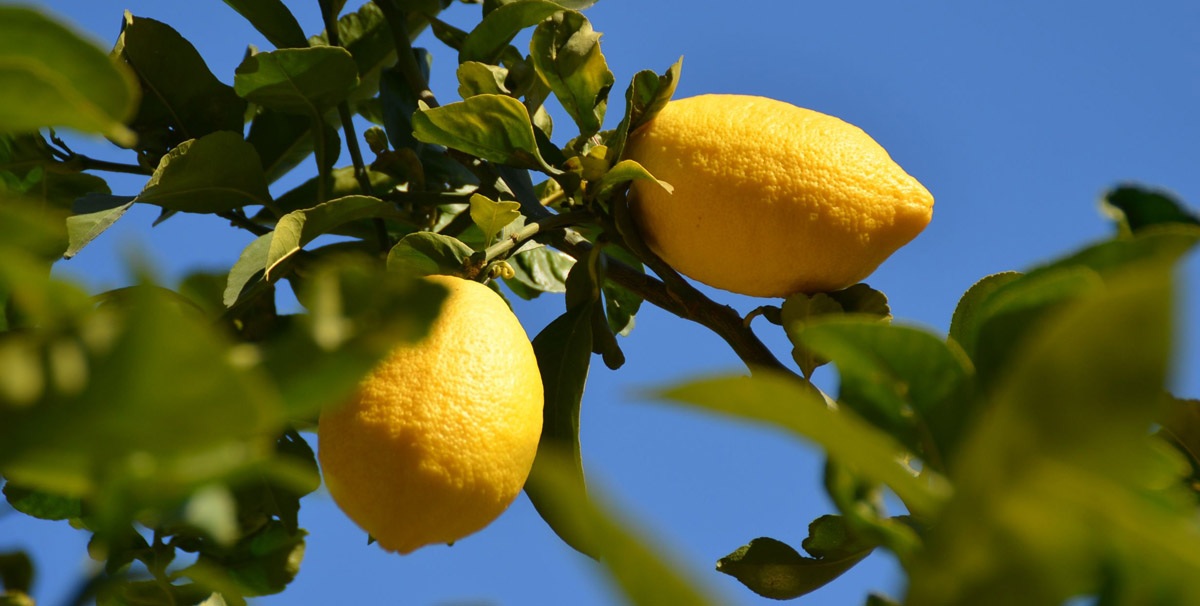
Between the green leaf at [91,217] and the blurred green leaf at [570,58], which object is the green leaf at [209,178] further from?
the blurred green leaf at [570,58]

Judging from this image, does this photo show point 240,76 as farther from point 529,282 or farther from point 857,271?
point 857,271

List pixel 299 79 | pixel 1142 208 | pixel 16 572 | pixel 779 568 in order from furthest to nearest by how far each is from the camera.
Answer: pixel 299 79 → pixel 779 568 → pixel 1142 208 → pixel 16 572

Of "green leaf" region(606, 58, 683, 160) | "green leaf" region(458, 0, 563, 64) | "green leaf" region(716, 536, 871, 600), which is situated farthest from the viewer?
"green leaf" region(458, 0, 563, 64)

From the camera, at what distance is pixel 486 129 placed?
3.35 feet

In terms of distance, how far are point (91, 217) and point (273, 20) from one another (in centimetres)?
35

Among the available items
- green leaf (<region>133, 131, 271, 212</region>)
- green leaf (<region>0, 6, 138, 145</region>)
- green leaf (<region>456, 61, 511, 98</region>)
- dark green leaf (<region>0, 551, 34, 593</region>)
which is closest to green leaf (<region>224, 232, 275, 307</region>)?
green leaf (<region>133, 131, 271, 212</region>)

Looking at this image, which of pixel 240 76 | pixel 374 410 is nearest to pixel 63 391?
pixel 374 410

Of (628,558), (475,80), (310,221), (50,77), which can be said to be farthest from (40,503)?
(628,558)

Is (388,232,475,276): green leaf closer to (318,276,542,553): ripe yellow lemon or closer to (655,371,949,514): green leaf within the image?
(318,276,542,553): ripe yellow lemon

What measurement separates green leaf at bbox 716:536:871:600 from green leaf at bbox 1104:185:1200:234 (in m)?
0.44

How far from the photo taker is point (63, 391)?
0.32m

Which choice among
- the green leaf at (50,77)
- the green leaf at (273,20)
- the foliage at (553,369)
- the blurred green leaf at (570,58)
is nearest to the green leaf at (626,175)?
the foliage at (553,369)

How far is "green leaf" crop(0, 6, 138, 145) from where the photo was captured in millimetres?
326

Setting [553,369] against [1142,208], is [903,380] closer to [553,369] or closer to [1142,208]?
[1142,208]
